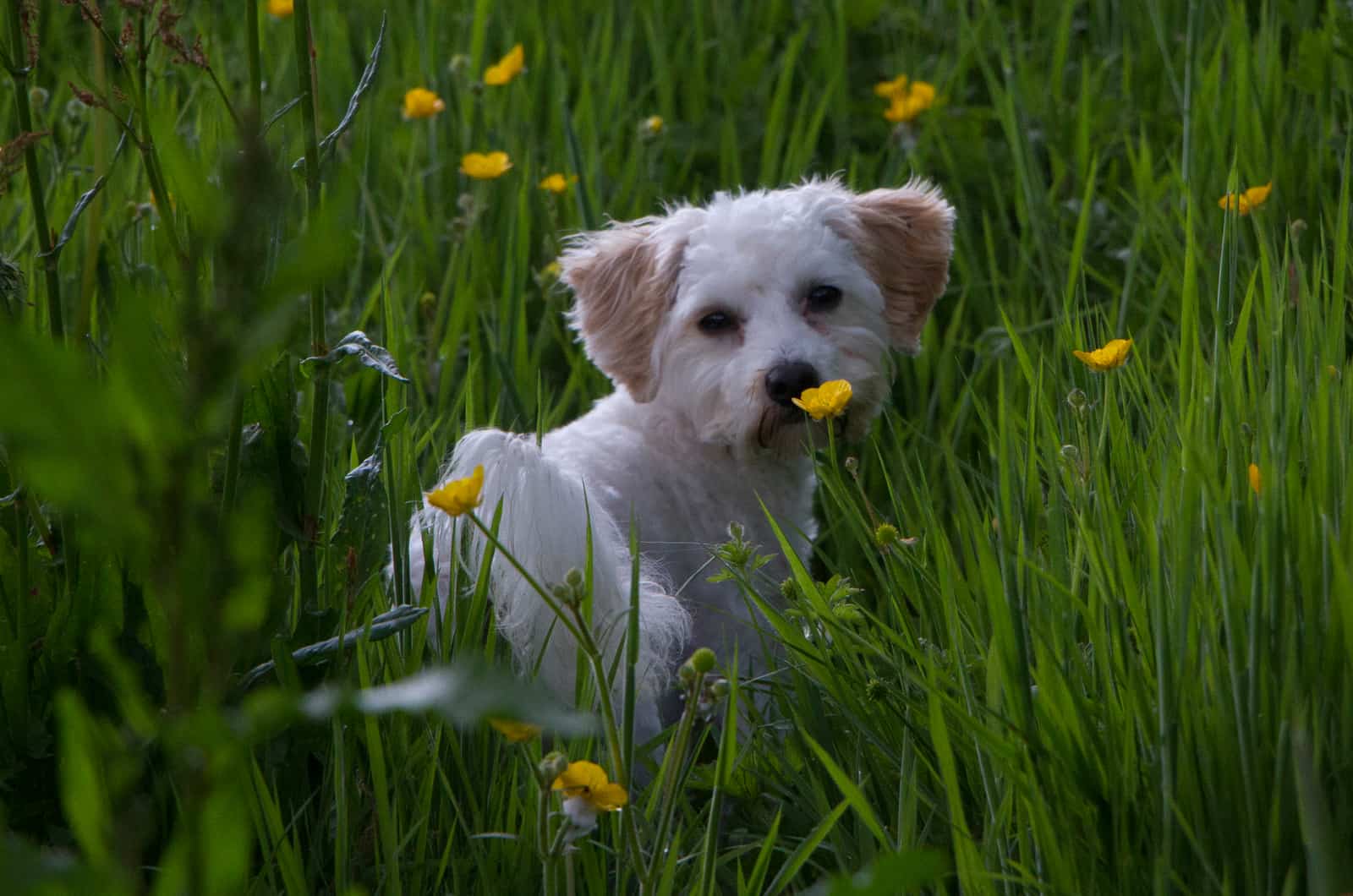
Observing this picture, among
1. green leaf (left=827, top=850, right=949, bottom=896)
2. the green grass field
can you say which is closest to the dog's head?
the green grass field

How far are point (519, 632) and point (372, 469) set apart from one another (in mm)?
352

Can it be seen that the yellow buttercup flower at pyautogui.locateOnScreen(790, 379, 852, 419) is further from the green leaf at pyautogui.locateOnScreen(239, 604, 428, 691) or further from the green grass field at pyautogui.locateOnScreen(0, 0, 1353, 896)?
the green leaf at pyautogui.locateOnScreen(239, 604, 428, 691)

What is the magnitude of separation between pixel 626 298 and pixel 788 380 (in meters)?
0.49

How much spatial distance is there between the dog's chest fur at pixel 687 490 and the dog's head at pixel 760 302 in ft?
0.23

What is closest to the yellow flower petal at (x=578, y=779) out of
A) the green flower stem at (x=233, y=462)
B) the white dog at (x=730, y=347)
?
the green flower stem at (x=233, y=462)

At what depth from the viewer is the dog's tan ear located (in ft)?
10.1

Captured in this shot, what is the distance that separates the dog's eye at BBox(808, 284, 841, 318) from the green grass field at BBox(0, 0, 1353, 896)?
1.06 feet

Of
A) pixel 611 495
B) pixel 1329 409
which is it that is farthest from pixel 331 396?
pixel 1329 409

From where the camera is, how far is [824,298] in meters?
2.97

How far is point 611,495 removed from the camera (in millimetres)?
2664

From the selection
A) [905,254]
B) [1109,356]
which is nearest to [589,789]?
[1109,356]

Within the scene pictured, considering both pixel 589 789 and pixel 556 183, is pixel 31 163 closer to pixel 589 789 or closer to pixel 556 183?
pixel 589 789

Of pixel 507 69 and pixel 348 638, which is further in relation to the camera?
pixel 507 69

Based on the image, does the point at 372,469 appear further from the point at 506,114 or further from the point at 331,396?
the point at 506,114
